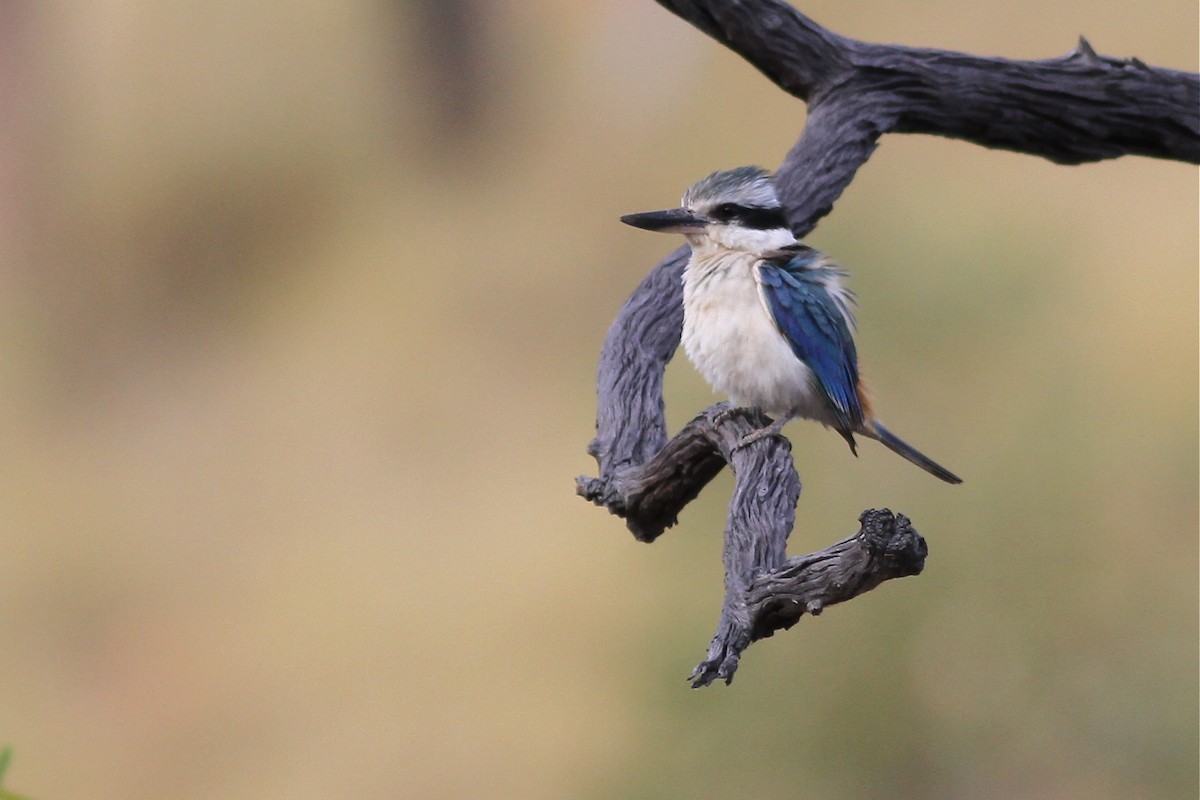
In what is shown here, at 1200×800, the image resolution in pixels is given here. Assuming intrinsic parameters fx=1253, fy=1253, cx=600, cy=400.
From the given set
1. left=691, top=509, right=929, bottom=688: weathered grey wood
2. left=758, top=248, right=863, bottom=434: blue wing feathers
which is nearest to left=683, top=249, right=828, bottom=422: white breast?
left=758, top=248, right=863, bottom=434: blue wing feathers

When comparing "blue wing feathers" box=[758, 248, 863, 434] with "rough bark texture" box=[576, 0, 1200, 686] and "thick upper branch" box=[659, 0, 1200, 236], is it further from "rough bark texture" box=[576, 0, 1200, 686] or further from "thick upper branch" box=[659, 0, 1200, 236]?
"thick upper branch" box=[659, 0, 1200, 236]

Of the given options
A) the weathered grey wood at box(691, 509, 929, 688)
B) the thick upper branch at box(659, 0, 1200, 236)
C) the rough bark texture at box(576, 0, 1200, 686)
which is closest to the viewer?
the weathered grey wood at box(691, 509, 929, 688)

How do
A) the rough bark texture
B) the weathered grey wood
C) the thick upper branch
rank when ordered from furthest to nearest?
the thick upper branch, the rough bark texture, the weathered grey wood

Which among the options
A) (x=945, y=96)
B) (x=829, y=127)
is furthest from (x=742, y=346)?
(x=945, y=96)

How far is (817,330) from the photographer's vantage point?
5.06 feet

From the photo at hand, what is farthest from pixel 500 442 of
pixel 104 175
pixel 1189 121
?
pixel 1189 121

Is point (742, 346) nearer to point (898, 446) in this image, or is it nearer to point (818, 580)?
point (898, 446)

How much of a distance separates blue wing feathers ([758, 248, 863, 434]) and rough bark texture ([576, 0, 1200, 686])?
11 cm

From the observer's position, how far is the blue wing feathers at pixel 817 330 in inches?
60.3

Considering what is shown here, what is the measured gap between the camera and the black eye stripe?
1620 millimetres

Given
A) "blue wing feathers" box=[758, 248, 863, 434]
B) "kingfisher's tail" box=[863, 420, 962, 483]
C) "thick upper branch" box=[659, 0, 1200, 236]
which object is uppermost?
"thick upper branch" box=[659, 0, 1200, 236]

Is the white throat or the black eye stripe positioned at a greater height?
the black eye stripe

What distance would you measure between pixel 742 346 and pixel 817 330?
94mm

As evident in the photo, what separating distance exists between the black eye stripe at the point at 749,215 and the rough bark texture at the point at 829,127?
110mm
